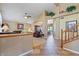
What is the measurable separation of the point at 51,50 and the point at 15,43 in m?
0.64

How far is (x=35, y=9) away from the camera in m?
2.54

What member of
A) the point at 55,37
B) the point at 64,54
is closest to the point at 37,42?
the point at 55,37

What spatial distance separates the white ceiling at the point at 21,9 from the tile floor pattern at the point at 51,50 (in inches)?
19.7

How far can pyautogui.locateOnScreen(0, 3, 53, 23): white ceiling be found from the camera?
8.14 ft

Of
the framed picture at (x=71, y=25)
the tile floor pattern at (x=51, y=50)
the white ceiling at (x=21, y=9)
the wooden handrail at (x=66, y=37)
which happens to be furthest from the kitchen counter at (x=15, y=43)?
the framed picture at (x=71, y=25)

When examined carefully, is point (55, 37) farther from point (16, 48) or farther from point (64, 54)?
point (16, 48)

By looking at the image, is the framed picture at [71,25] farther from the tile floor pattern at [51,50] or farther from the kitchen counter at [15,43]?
the kitchen counter at [15,43]

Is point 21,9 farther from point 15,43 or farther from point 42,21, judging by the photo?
point 15,43

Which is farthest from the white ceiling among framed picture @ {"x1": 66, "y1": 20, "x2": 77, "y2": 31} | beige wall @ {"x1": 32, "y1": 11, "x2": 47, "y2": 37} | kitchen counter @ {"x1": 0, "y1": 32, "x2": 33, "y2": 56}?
framed picture @ {"x1": 66, "y1": 20, "x2": 77, "y2": 31}

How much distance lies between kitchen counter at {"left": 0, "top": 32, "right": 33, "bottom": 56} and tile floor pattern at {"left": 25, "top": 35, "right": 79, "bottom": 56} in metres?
0.17

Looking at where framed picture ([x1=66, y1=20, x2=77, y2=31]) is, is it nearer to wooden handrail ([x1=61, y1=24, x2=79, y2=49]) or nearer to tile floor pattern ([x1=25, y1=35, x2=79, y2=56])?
wooden handrail ([x1=61, y1=24, x2=79, y2=49])

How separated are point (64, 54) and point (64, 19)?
1.99ft

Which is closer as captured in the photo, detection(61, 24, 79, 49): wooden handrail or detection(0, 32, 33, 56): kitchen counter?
detection(0, 32, 33, 56): kitchen counter

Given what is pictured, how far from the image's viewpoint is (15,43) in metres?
2.51
